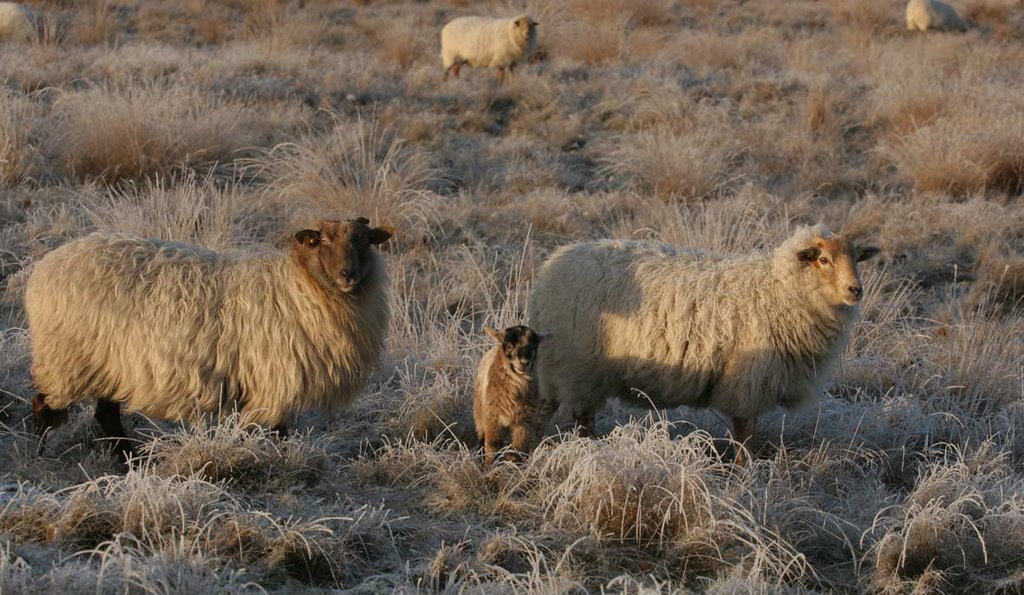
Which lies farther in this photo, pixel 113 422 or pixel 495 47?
pixel 495 47

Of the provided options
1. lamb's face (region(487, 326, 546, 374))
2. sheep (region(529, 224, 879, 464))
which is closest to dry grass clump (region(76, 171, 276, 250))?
sheep (region(529, 224, 879, 464))

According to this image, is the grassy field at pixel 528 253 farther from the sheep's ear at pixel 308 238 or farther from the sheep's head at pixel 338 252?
the sheep's ear at pixel 308 238

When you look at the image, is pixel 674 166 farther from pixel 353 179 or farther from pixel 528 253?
pixel 353 179

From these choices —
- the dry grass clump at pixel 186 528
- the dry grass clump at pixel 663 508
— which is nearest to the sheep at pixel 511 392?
the dry grass clump at pixel 663 508

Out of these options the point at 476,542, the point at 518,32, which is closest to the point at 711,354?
the point at 476,542

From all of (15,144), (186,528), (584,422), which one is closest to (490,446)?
(584,422)

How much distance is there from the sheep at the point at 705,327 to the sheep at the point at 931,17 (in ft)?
61.7

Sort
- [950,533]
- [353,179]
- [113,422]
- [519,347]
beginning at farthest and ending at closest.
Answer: [353,179]
[113,422]
[519,347]
[950,533]

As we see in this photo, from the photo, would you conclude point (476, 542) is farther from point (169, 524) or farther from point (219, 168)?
point (219, 168)

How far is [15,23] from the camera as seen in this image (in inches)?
717

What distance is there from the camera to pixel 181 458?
5.09 metres

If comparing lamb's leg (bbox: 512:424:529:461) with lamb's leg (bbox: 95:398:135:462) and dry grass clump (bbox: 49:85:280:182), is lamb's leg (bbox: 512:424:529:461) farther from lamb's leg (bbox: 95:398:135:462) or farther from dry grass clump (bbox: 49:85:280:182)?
dry grass clump (bbox: 49:85:280:182)

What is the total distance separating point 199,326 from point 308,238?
67 cm

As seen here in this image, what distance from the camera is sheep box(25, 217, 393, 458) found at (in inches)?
209
